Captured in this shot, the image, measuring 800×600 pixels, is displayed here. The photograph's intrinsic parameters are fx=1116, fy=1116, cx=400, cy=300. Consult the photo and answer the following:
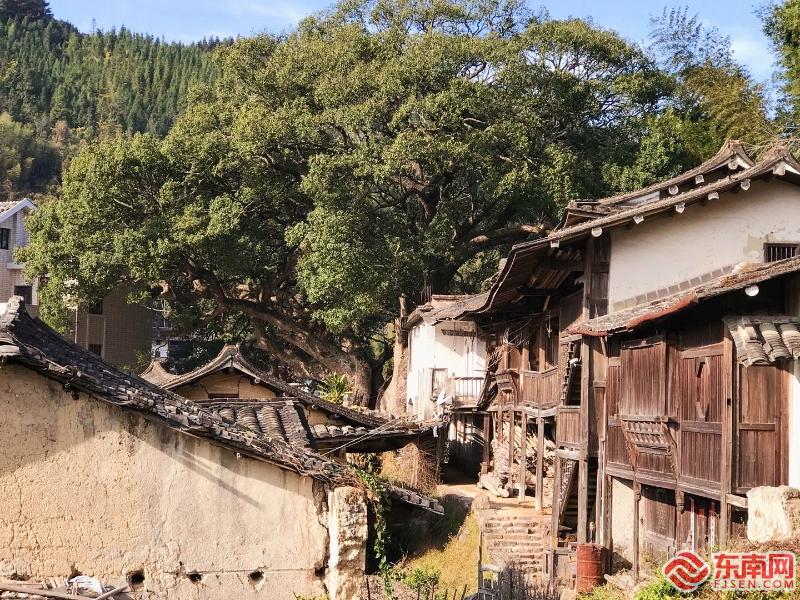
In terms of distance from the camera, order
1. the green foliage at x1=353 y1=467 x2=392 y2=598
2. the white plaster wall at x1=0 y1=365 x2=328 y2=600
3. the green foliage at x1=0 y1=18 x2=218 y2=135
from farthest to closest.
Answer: the green foliage at x1=0 y1=18 x2=218 y2=135
the green foliage at x1=353 y1=467 x2=392 y2=598
the white plaster wall at x1=0 y1=365 x2=328 y2=600

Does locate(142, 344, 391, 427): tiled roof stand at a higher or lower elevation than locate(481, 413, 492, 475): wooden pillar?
higher

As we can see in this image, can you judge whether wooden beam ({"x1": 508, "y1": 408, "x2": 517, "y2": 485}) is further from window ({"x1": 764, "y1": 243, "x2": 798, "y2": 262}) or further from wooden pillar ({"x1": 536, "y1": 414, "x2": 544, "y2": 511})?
window ({"x1": 764, "y1": 243, "x2": 798, "y2": 262})

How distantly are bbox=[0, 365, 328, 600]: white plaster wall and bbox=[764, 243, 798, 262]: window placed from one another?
493 inches

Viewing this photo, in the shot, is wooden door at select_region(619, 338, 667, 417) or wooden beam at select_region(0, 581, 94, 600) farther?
wooden door at select_region(619, 338, 667, 417)

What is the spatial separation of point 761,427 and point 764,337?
1.49 m

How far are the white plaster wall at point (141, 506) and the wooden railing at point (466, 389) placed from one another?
82.2 feet

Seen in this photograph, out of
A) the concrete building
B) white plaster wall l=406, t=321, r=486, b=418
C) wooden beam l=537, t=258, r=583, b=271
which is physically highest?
the concrete building

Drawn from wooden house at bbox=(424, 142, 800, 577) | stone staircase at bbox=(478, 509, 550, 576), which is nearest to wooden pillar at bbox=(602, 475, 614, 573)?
wooden house at bbox=(424, 142, 800, 577)

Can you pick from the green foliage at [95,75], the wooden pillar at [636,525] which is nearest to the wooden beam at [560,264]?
the wooden pillar at [636,525]

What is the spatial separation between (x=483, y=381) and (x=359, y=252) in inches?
323

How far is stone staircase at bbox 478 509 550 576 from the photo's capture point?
83.6 ft

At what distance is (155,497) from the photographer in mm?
13328

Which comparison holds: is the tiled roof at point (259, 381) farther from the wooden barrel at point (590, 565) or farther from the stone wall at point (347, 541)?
the stone wall at point (347, 541)

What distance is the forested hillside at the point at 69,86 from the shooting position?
331 ft
